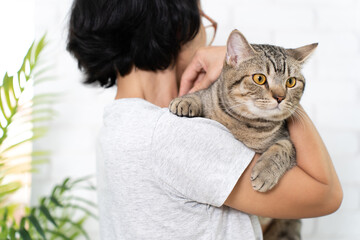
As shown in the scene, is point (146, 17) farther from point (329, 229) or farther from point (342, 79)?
point (329, 229)

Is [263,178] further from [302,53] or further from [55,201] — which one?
[55,201]

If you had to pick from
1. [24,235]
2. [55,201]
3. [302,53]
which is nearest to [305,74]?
[302,53]

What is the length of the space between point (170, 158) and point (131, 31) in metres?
0.41

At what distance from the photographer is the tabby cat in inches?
32.6

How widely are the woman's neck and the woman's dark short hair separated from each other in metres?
0.02

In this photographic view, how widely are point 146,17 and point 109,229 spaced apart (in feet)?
1.84

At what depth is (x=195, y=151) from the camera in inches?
28.9

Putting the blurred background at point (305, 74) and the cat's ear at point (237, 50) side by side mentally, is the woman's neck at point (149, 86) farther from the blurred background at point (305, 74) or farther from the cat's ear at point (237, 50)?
the blurred background at point (305, 74)

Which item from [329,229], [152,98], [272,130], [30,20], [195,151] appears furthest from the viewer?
[329,229]

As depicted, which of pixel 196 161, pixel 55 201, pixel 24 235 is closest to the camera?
pixel 196 161

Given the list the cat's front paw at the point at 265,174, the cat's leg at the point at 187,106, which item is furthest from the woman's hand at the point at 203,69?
the cat's front paw at the point at 265,174

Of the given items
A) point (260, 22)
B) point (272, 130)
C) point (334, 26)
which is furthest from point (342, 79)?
point (272, 130)

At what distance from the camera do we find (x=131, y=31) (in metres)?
0.98

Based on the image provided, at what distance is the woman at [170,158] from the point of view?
0.74 m
